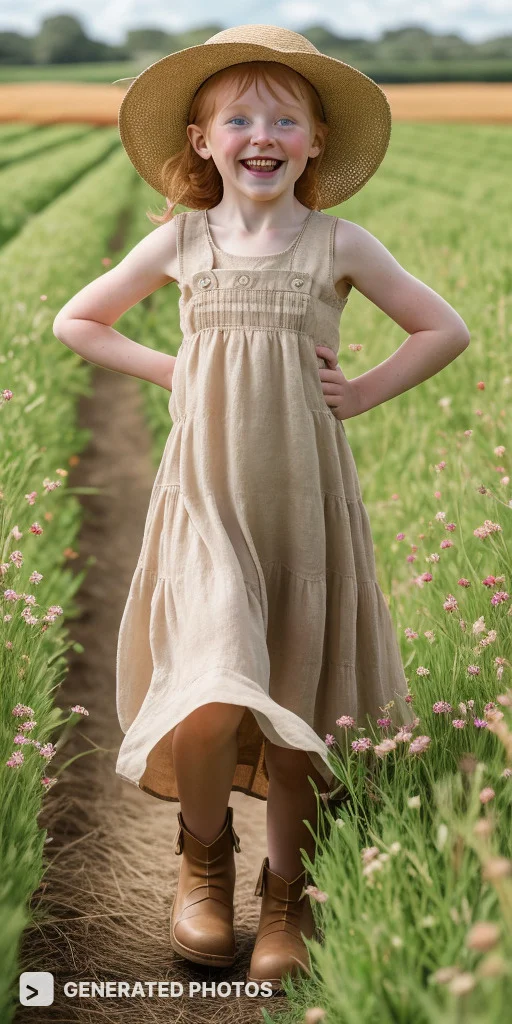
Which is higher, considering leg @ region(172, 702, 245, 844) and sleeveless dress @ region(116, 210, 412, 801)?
sleeveless dress @ region(116, 210, 412, 801)

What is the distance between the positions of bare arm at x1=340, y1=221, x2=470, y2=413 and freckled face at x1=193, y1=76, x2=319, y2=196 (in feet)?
0.58

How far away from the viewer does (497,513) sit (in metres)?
2.92

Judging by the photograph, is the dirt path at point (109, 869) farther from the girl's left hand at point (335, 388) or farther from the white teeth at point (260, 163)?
the white teeth at point (260, 163)

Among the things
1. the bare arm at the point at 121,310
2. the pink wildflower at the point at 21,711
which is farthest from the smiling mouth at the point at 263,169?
the pink wildflower at the point at 21,711

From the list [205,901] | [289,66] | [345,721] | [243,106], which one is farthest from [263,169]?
[205,901]

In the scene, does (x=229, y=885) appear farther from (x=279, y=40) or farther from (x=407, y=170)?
(x=407, y=170)

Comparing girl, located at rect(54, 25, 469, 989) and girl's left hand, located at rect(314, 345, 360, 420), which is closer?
girl, located at rect(54, 25, 469, 989)

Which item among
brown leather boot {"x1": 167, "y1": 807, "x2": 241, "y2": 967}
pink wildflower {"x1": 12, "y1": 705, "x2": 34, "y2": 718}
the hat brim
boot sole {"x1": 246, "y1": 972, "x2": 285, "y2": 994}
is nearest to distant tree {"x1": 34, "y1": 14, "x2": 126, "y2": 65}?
the hat brim

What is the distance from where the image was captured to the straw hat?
2.28 metres

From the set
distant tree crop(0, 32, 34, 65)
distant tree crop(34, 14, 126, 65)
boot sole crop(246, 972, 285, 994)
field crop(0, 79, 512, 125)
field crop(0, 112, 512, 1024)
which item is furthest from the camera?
distant tree crop(34, 14, 126, 65)

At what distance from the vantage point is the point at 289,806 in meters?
2.29

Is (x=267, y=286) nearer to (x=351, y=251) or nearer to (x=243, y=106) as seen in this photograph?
(x=351, y=251)

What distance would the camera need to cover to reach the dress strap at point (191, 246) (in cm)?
233

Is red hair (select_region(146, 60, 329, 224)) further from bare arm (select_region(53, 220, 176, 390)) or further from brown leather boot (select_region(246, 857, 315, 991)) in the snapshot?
brown leather boot (select_region(246, 857, 315, 991))
